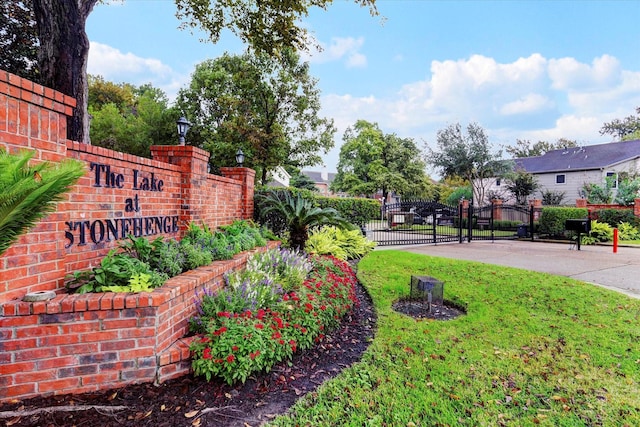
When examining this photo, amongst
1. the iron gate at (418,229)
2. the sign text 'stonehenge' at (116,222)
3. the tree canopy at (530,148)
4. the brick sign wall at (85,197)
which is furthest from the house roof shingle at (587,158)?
the sign text 'stonehenge' at (116,222)

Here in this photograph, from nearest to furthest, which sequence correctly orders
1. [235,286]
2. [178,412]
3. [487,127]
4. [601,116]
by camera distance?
[178,412], [235,286], [487,127], [601,116]

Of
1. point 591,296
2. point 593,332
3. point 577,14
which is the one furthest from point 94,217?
point 577,14

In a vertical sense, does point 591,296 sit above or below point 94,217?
below

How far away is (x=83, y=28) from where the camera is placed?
5.48m

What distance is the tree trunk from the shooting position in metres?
5.20

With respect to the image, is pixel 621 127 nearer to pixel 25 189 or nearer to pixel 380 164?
pixel 380 164

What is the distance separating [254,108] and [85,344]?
50.7 ft

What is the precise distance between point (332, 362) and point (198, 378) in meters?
1.24

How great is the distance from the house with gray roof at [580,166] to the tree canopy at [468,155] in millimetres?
1358

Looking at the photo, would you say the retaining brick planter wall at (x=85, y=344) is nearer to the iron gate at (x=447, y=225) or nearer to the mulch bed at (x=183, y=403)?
the mulch bed at (x=183, y=403)

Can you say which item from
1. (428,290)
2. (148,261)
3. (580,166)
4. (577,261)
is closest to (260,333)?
(148,261)

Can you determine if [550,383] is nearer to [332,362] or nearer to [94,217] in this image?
[332,362]

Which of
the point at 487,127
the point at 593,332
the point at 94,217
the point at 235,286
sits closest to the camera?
the point at 94,217

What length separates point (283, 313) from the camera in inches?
134
